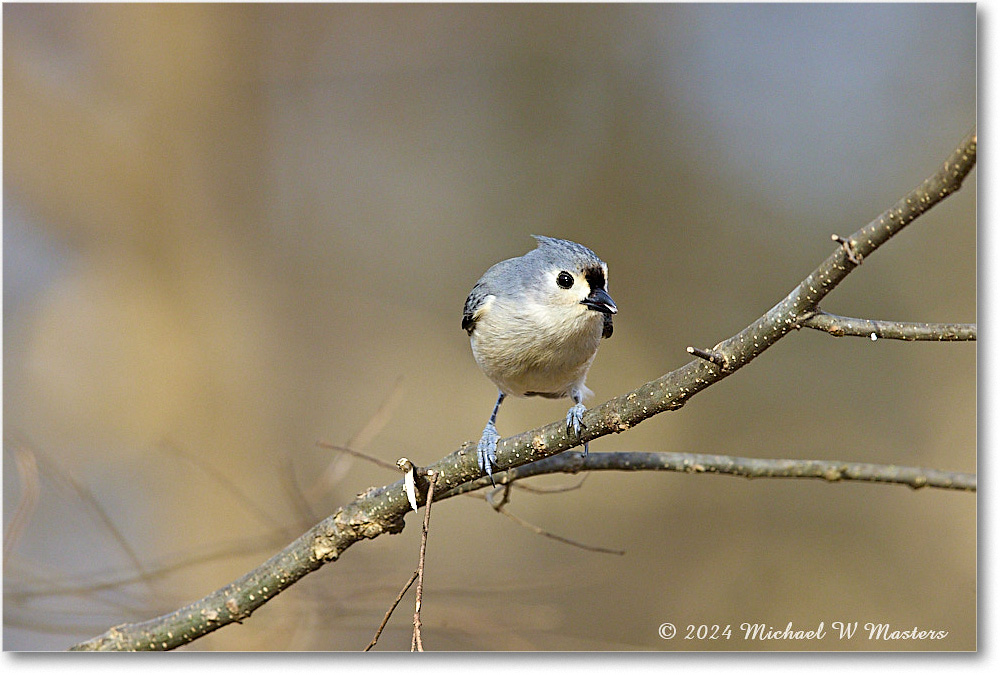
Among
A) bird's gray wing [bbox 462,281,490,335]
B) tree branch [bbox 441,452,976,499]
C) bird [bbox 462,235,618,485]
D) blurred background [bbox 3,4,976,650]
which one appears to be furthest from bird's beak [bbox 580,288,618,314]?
blurred background [bbox 3,4,976,650]

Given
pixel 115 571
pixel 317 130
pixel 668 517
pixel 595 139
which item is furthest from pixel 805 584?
pixel 317 130

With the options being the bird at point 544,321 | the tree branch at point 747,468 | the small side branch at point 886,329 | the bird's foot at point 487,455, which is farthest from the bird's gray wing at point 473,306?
the small side branch at point 886,329

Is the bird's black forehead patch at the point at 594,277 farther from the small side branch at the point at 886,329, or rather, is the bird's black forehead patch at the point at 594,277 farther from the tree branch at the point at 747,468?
the small side branch at the point at 886,329

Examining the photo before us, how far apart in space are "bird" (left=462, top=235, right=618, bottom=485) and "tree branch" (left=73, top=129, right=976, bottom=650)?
0.20 m

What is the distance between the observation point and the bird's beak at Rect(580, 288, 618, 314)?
1597 mm

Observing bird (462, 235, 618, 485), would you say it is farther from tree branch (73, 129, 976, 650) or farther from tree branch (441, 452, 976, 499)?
tree branch (73, 129, 976, 650)

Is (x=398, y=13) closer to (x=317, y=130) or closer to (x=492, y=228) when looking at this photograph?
(x=317, y=130)

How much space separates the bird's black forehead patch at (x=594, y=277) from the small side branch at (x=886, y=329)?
59 cm

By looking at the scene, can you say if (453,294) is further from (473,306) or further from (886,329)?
(886,329)

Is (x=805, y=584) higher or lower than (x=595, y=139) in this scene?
lower

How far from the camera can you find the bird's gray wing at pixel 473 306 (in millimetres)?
2029

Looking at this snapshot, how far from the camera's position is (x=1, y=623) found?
2084 mm

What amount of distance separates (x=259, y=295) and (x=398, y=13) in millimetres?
1240

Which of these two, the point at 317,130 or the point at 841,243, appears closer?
the point at 841,243
